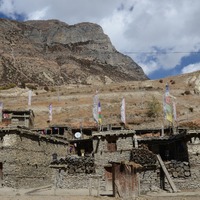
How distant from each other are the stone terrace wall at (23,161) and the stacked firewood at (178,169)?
538 inches

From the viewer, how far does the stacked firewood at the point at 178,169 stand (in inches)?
1065

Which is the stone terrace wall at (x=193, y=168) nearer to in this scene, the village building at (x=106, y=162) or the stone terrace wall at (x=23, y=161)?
the village building at (x=106, y=162)

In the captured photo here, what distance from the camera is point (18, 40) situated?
185375 millimetres

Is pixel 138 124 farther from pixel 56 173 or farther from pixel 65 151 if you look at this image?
pixel 56 173

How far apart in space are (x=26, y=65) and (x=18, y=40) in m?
37.3

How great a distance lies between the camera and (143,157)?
95.0ft

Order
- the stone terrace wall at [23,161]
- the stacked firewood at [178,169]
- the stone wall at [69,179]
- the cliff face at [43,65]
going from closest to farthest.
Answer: the stacked firewood at [178,169] < the stone wall at [69,179] < the stone terrace wall at [23,161] < the cliff face at [43,65]

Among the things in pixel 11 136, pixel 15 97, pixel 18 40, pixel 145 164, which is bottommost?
pixel 145 164

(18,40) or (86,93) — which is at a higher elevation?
(18,40)

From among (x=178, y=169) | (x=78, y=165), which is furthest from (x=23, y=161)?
(x=178, y=169)

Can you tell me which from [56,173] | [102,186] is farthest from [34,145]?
[102,186]

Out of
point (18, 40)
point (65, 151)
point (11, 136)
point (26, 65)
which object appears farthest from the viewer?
point (18, 40)

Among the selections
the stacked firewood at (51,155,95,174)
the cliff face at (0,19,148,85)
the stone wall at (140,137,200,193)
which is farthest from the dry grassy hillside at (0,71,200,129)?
the cliff face at (0,19,148,85)

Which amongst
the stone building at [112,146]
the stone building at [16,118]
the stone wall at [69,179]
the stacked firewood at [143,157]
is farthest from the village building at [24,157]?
the stone building at [16,118]
